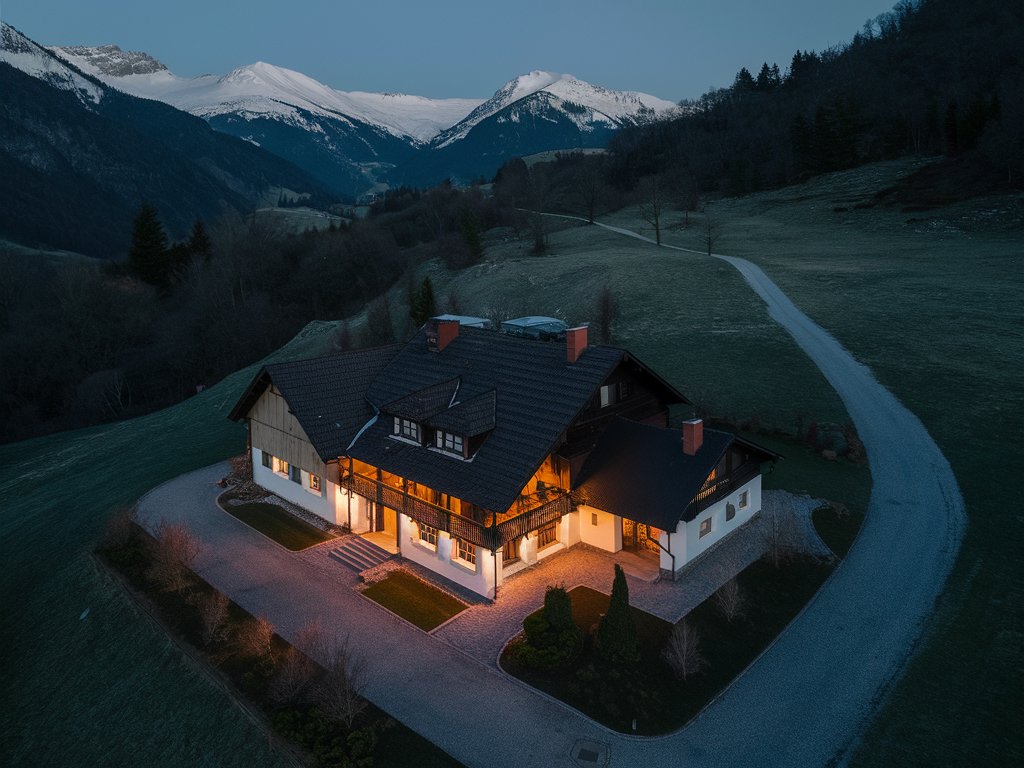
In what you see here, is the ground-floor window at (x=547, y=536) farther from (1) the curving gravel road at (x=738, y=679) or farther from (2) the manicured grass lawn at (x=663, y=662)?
(1) the curving gravel road at (x=738, y=679)

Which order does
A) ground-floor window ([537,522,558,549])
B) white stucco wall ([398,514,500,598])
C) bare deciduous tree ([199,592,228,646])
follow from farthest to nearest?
ground-floor window ([537,522,558,549]) → white stucco wall ([398,514,500,598]) → bare deciduous tree ([199,592,228,646])

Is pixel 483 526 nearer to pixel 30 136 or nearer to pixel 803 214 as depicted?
pixel 803 214

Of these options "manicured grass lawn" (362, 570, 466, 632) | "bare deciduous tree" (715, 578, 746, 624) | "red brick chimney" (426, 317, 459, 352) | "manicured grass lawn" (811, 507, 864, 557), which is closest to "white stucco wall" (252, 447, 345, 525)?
"manicured grass lawn" (362, 570, 466, 632)

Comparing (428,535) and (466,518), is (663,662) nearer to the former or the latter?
(466,518)

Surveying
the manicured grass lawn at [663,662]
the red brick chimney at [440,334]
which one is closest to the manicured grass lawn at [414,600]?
the manicured grass lawn at [663,662]

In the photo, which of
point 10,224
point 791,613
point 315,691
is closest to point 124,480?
point 315,691

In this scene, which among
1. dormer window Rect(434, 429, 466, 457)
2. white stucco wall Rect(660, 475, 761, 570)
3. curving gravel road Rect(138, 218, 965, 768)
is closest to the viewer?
curving gravel road Rect(138, 218, 965, 768)

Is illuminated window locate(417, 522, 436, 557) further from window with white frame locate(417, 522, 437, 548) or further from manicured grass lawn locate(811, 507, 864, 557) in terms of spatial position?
manicured grass lawn locate(811, 507, 864, 557)
